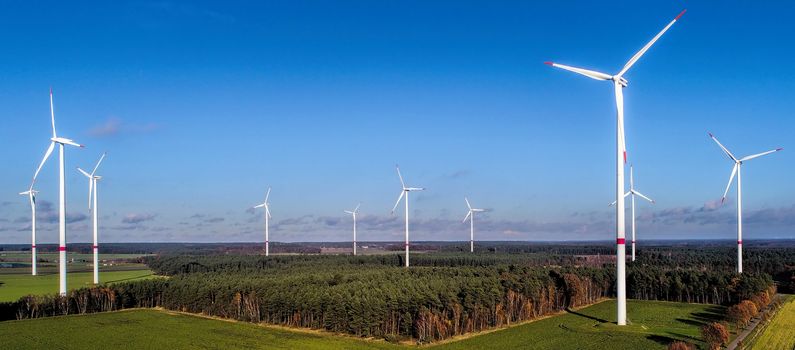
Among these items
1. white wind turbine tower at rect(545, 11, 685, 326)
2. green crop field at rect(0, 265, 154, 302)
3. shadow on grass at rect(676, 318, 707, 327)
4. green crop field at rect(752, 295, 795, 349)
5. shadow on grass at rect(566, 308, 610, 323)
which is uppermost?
white wind turbine tower at rect(545, 11, 685, 326)

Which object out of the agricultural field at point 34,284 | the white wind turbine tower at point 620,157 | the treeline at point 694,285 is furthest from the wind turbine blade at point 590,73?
the agricultural field at point 34,284

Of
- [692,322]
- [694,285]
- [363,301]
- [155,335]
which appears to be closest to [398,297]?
[363,301]

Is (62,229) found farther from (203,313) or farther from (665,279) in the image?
(665,279)

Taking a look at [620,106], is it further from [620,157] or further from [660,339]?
[660,339]

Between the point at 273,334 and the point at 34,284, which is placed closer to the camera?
the point at 273,334

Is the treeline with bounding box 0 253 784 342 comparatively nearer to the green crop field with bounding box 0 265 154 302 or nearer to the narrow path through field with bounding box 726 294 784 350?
the narrow path through field with bounding box 726 294 784 350

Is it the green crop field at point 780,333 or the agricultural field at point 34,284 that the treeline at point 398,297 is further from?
the agricultural field at point 34,284

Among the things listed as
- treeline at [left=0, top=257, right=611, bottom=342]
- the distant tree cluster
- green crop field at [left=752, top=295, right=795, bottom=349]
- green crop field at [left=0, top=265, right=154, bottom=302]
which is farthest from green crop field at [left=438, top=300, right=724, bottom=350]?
green crop field at [left=0, top=265, right=154, bottom=302]
